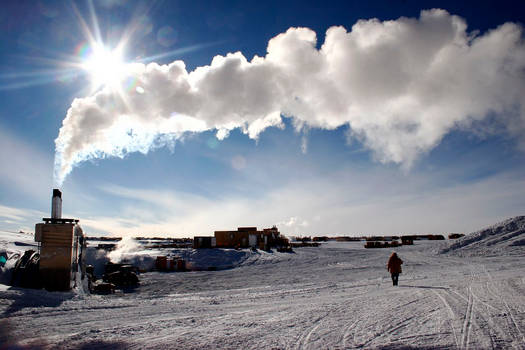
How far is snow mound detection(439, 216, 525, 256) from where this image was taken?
29.7 meters

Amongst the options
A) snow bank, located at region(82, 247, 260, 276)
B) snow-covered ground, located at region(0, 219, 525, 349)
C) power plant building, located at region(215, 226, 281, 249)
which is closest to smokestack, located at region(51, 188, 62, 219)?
snow-covered ground, located at region(0, 219, 525, 349)

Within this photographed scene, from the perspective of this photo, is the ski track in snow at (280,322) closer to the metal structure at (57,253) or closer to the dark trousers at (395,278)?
the metal structure at (57,253)

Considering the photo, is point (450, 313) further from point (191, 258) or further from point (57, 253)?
point (191, 258)

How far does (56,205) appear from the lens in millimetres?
15094

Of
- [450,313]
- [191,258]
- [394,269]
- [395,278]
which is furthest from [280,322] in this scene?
[191,258]

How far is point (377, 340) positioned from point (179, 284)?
14715 mm

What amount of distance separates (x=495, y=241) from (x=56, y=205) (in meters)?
37.2

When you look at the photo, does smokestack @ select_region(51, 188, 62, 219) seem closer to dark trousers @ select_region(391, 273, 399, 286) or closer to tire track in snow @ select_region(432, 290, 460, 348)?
dark trousers @ select_region(391, 273, 399, 286)

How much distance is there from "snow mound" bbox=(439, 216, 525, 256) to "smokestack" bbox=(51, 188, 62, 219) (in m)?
32.4

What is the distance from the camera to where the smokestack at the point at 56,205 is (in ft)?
48.9

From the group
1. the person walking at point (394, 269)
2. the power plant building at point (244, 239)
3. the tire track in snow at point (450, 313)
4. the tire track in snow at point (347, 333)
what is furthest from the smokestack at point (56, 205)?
the power plant building at point (244, 239)

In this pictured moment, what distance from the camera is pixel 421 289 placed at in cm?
1166

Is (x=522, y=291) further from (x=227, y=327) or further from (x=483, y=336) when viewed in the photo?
(x=227, y=327)

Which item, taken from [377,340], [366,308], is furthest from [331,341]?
[366,308]
